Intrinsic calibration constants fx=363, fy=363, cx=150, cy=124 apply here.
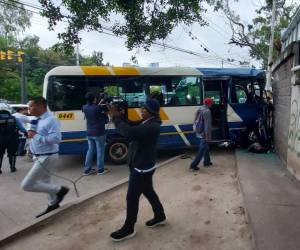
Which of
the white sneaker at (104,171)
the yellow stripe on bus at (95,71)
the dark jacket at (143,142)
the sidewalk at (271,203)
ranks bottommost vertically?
the white sneaker at (104,171)

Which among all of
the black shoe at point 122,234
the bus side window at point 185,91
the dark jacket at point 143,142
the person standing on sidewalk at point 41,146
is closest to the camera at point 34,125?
the person standing on sidewalk at point 41,146

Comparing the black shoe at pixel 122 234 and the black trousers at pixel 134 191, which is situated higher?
the black trousers at pixel 134 191

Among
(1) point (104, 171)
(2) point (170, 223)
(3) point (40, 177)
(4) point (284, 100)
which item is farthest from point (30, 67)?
(2) point (170, 223)

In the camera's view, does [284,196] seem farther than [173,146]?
No

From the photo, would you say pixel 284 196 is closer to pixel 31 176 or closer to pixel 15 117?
pixel 31 176

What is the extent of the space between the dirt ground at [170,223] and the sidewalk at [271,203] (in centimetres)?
16

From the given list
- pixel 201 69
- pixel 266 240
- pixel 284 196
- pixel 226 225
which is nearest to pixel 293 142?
pixel 284 196

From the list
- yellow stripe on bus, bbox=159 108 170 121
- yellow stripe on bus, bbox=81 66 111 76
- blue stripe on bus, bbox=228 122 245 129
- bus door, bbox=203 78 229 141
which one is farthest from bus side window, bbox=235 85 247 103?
yellow stripe on bus, bbox=81 66 111 76

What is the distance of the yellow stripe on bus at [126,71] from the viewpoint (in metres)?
9.56

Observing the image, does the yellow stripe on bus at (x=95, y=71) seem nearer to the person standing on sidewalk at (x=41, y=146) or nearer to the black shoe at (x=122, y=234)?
the person standing on sidewalk at (x=41, y=146)

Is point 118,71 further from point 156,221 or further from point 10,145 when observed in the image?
point 156,221

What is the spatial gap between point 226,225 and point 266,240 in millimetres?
756

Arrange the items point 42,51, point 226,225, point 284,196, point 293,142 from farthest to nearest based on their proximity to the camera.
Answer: point 42,51
point 293,142
point 284,196
point 226,225

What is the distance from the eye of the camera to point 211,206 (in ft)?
17.5
